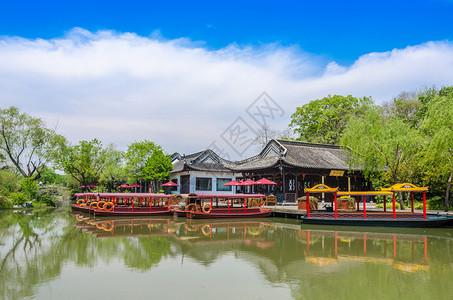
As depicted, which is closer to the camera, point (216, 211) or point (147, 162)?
point (216, 211)

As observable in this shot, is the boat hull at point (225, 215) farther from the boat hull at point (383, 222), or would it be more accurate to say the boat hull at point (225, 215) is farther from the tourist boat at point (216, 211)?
the boat hull at point (383, 222)

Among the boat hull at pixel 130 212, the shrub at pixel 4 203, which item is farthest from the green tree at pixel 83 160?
the boat hull at pixel 130 212

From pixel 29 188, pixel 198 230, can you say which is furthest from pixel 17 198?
pixel 198 230

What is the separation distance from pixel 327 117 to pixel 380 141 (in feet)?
65.5

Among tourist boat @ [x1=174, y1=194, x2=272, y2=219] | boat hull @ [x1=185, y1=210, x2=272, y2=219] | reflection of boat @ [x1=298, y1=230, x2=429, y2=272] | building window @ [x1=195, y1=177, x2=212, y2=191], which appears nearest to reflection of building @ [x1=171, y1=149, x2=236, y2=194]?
building window @ [x1=195, y1=177, x2=212, y2=191]

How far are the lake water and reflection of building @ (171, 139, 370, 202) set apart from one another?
8866 mm

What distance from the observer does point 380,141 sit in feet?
62.6

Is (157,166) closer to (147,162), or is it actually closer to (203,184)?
(147,162)

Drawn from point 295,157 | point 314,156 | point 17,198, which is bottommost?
point 17,198

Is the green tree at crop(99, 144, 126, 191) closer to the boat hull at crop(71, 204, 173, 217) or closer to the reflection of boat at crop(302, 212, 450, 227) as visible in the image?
the boat hull at crop(71, 204, 173, 217)

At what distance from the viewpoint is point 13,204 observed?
2906 centimetres

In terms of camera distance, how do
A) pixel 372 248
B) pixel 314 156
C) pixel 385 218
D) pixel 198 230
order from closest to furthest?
pixel 372 248
pixel 198 230
pixel 385 218
pixel 314 156

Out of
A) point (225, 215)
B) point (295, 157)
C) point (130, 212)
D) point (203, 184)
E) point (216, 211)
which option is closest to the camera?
point (225, 215)

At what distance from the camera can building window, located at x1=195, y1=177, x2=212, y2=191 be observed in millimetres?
32312
